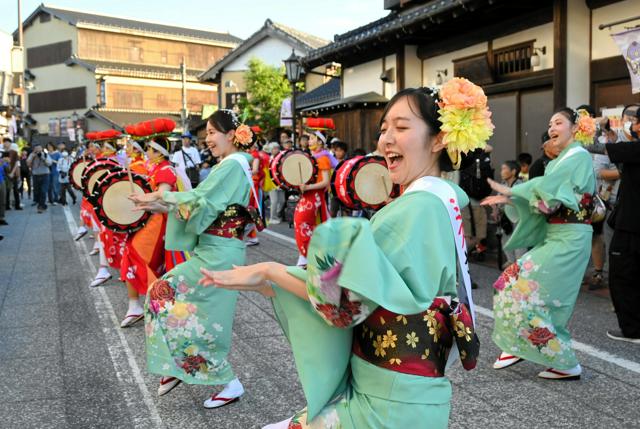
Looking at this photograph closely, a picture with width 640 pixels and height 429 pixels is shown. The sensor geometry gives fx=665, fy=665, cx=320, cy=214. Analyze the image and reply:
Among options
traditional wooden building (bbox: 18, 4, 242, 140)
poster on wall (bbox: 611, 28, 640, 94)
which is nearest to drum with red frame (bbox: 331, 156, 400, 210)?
poster on wall (bbox: 611, 28, 640, 94)

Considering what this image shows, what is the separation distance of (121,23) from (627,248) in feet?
156

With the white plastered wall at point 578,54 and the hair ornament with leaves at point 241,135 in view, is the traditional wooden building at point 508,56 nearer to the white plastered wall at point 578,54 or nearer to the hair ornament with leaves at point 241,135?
the white plastered wall at point 578,54

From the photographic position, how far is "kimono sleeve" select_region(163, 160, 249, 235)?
4066 millimetres

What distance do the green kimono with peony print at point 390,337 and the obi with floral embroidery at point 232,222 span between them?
2.30 m

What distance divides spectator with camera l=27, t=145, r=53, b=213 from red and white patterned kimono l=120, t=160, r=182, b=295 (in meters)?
13.9

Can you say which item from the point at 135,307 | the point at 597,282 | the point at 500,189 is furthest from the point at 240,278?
the point at 597,282

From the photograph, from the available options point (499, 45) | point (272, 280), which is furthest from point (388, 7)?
point (272, 280)

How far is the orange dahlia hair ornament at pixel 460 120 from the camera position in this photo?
218 centimetres

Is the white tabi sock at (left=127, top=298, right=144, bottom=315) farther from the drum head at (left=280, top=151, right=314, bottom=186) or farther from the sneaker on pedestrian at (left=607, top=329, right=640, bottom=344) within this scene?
the sneaker on pedestrian at (left=607, top=329, right=640, bottom=344)

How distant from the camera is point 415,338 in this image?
2037 millimetres

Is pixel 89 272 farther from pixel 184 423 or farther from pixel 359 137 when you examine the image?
pixel 359 137

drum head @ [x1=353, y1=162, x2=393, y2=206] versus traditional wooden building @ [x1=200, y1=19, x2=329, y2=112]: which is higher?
traditional wooden building @ [x1=200, y1=19, x2=329, y2=112]

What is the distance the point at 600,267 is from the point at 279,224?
8042mm

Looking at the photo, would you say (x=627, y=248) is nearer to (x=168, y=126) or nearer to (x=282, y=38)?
(x=168, y=126)
